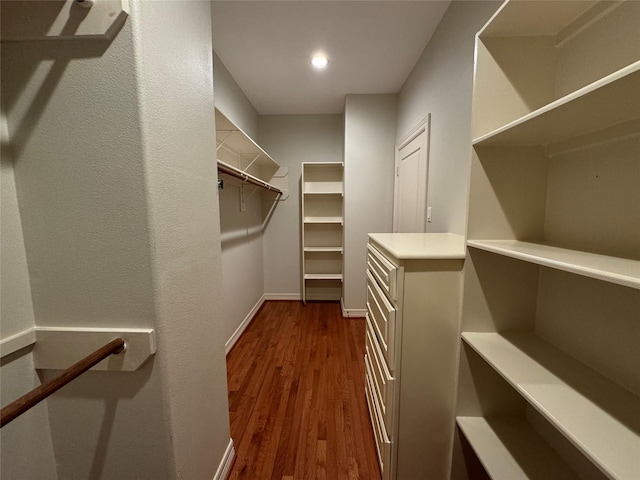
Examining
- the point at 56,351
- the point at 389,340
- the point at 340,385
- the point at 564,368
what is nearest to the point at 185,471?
the point at 56,351

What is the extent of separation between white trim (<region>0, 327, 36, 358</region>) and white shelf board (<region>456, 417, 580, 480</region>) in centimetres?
152

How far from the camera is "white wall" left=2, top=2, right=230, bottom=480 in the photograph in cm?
70

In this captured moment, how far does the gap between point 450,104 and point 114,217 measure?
6.31ft

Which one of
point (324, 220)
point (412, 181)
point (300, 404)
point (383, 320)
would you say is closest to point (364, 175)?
point (412, 181)

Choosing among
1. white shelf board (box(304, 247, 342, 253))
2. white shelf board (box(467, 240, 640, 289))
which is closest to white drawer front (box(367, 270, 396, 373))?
white shelf board (box(467, 240, 640, 289))

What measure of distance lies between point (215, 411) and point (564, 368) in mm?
1386

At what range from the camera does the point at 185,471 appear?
2.96 feet

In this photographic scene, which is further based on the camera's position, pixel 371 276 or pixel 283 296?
pixel 283 296

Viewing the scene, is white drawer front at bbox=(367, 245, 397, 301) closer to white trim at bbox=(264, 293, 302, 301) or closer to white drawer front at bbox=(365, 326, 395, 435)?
white drawer front at bbox=(365, 326, 395, 435)

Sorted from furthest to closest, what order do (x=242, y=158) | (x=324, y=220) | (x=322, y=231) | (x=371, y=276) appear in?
(x=322, y=231) → (x=324, y=220) → (x=242, y=158) → (x=371, y=276)

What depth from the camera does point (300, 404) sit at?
67.2 inches

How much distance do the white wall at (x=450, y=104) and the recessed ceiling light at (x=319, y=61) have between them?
0.83m

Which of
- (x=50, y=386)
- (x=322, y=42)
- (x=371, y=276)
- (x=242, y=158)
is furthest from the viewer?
(x=242, y=158)

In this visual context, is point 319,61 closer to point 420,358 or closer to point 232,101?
point 232,101
